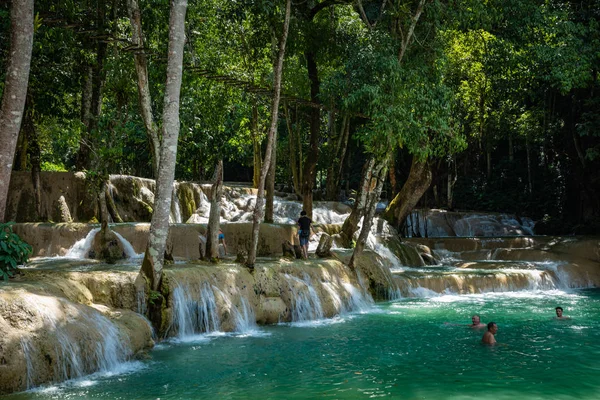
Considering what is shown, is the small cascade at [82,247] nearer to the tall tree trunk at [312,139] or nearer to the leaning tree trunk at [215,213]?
the leaning tree trunk at [215,213]

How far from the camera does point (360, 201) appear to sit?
20641 millimetres

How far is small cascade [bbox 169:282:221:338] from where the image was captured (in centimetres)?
1238

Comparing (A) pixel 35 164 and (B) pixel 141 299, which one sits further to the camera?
(A) pixel 35 164

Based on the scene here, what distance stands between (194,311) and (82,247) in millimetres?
6203

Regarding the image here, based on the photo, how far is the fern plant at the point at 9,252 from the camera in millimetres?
10289

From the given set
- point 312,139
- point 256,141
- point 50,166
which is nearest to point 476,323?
point 312,139

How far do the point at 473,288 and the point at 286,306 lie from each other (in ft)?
25.0

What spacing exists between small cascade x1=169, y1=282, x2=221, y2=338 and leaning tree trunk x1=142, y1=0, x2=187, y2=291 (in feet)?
2.03

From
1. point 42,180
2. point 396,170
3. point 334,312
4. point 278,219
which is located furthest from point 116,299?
point 396,170

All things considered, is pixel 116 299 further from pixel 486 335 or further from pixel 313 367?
pixel 486 335

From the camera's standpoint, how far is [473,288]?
19625mm

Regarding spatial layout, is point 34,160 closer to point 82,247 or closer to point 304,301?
point 82,247

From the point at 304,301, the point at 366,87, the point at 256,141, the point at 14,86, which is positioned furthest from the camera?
the point at 256,141

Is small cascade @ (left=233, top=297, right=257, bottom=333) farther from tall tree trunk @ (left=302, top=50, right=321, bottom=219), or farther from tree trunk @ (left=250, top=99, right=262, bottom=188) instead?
tree trunk @ (left=250, top=99, right=262, bottom=188)
